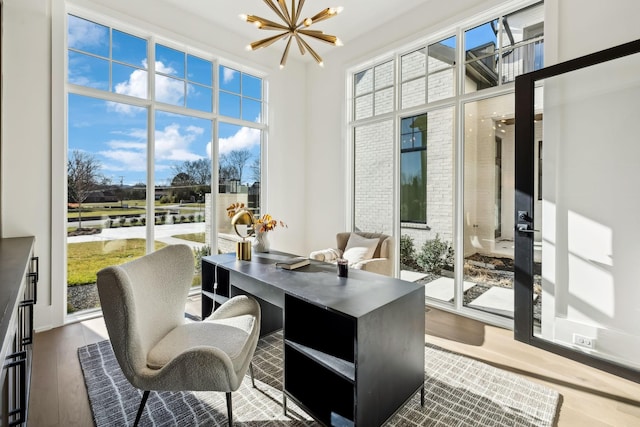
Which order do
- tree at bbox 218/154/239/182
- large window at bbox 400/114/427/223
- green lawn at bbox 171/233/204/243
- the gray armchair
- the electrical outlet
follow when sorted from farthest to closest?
tree at bbox 218/154/239/182, green lawn at bbox 171/233/204/243, large window at bbox 400/114/427/223, the electrical outlet, the gray armchair

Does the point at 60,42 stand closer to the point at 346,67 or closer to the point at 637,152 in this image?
the point at 346,67

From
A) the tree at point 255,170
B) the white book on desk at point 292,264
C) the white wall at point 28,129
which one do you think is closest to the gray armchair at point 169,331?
the white book on desk at point 292,264

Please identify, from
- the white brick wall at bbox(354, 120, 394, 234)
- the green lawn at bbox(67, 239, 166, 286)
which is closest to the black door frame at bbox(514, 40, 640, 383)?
the white brick wall at bbox(354, 120, 394, 234)

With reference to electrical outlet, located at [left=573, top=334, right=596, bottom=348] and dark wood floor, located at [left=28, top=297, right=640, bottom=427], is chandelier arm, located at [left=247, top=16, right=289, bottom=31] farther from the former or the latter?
electrical outlet, located at [left=573, top=334, right=596, bottom=348]

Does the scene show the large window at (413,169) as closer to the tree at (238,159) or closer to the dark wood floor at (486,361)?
the dark wood floor at (486,361)

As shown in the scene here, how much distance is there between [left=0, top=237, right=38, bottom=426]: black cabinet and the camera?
1.02m

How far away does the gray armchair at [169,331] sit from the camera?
4.65ft

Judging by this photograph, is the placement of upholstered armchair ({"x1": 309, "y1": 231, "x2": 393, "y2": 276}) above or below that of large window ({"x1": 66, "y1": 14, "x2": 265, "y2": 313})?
below

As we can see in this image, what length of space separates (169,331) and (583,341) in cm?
317

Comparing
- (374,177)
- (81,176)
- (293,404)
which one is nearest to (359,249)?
(374,177)

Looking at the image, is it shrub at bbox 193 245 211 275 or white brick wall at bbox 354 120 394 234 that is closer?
shrub at bbox 193 245 211 275

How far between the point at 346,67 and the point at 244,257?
11.0 ft

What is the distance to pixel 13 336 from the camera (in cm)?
120

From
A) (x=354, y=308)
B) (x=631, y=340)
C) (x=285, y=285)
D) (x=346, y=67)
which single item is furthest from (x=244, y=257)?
(x=346, y=67)
